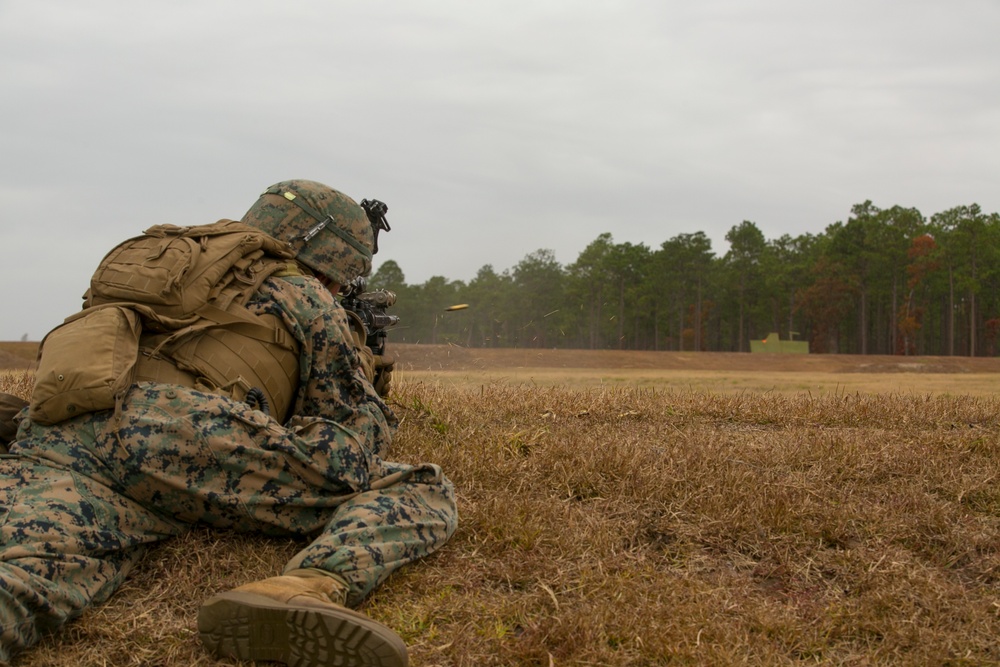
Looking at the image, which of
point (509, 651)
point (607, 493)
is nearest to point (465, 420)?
point (607, 493)

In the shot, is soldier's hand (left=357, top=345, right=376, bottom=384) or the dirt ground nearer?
soldier's hand (left=357, top=345, right=376, bottom=384)

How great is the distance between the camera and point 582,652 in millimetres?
2969

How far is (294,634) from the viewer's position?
9.00 feet

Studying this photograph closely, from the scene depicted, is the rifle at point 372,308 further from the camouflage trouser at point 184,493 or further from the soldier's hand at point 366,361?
the camouflage trouser at point 184,493

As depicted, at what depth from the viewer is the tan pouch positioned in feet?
10.7

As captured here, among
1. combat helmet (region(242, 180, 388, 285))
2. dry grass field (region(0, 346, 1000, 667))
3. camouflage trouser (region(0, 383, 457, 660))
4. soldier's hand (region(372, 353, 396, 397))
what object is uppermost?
combat helmet (region(242, 180, 388, 285))

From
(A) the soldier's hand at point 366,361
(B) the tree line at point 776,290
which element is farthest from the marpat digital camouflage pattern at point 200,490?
(B) the tree line at point 776,290

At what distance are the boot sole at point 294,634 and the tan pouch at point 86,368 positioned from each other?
960mm

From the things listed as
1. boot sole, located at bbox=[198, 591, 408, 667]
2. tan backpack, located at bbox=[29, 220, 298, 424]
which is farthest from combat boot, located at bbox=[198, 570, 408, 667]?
tan backpack, located at bbox=[29, 220, 298, 424]

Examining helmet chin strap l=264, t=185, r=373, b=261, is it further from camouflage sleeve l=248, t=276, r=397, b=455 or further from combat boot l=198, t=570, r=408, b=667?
combat boot l=198, t=570, r=408, b=667

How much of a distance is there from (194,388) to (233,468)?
1.22 ft

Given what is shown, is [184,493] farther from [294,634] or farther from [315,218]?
[315,218]

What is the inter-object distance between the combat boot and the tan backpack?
951 mm

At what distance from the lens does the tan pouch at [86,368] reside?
10.7ft
